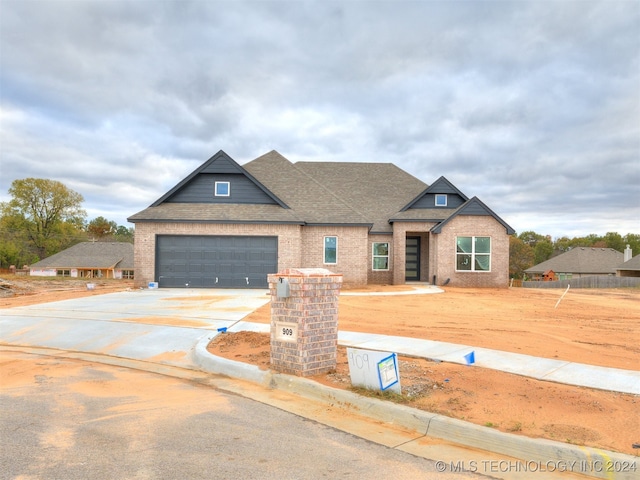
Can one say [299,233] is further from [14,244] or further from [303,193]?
[14,244]

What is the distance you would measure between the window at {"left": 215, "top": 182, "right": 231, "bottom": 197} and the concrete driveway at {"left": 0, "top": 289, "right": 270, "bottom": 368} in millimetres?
8713

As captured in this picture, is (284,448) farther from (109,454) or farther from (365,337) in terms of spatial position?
(365,337)

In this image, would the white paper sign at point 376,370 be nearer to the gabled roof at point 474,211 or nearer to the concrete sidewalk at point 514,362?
the concrete sidewalk at point 514,362

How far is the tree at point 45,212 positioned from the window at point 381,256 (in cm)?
6466

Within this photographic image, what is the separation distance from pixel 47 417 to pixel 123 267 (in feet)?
236

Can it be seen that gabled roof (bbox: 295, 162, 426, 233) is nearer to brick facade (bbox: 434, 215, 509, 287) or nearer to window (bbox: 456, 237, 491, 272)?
brick facade (bbox: 434, 215, 509, 287)

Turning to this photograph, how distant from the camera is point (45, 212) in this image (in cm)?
7750

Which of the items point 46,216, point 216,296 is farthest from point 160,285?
point 46,216

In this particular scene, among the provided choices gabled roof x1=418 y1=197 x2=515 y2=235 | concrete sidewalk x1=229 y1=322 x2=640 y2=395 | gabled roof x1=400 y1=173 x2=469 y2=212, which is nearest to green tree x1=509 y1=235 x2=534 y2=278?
gabled roof x1=400 y1=173 x2=469 y2=212

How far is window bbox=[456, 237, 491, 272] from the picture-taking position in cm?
2683

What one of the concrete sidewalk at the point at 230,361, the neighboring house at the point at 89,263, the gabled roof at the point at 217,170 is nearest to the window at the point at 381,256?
the gabled roof at the point at 217,170

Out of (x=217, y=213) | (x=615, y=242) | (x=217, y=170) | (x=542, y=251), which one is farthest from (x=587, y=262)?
(x=217, y=213)

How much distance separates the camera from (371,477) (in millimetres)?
4441

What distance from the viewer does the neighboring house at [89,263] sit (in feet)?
231
